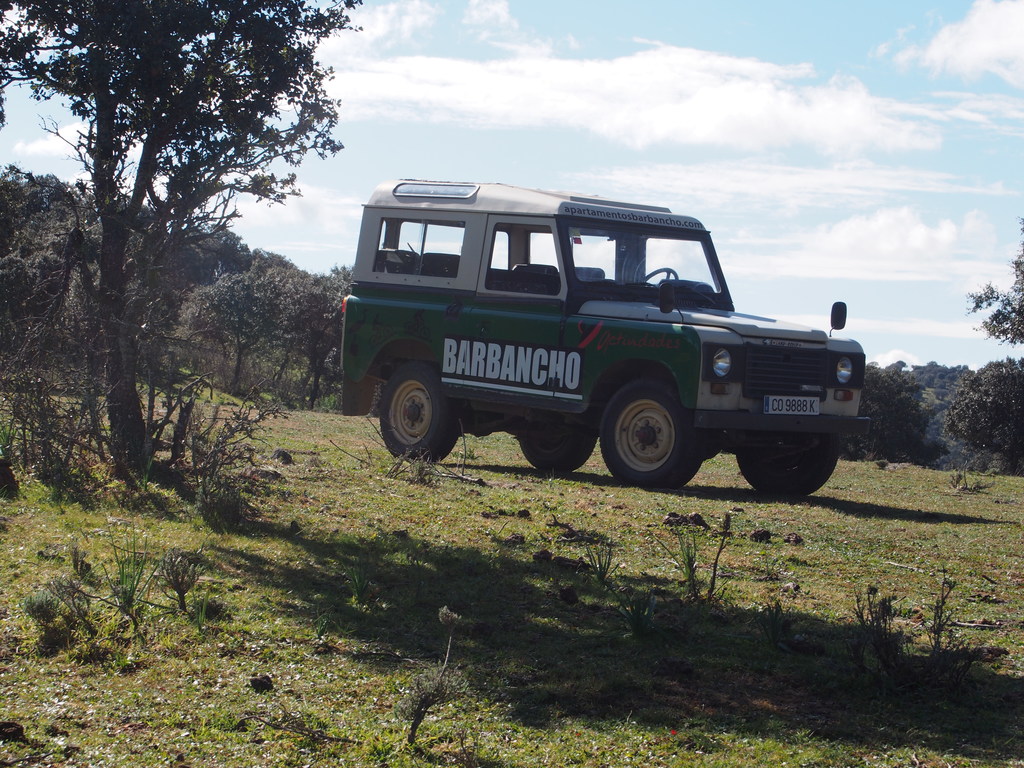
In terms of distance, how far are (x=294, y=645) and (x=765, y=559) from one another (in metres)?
3.41

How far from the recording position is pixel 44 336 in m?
8.71

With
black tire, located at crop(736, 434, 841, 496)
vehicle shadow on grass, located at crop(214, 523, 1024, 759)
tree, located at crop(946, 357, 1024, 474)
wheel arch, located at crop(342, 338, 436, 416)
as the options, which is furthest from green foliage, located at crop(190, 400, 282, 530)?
tree, located at crop(946, 357, 1024, 474)

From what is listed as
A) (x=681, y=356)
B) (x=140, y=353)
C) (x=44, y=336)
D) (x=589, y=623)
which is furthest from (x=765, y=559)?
(x=44, y=336)

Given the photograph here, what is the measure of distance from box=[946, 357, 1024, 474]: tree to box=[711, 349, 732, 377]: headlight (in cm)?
3239

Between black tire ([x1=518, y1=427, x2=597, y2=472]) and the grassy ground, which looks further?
black tire ([x1=518, y1=427, x2=597, y2=472])

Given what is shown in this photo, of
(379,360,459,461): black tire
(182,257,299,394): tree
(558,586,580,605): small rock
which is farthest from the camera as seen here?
(182,257,299,394): tree

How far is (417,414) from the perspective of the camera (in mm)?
12820

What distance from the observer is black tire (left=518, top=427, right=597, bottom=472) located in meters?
12.8

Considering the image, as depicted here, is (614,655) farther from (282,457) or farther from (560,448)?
(560,448)

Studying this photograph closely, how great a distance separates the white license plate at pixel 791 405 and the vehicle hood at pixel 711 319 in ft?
1.81

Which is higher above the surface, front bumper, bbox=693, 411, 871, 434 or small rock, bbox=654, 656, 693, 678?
front bumper, bbox=693, 411, 871, 434

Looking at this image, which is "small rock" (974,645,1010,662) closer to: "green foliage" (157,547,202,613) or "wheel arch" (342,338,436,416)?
"green foliage" (157,547,202,613)

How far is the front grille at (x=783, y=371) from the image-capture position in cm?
1023

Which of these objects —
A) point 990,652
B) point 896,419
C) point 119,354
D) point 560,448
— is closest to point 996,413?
point 896,419
